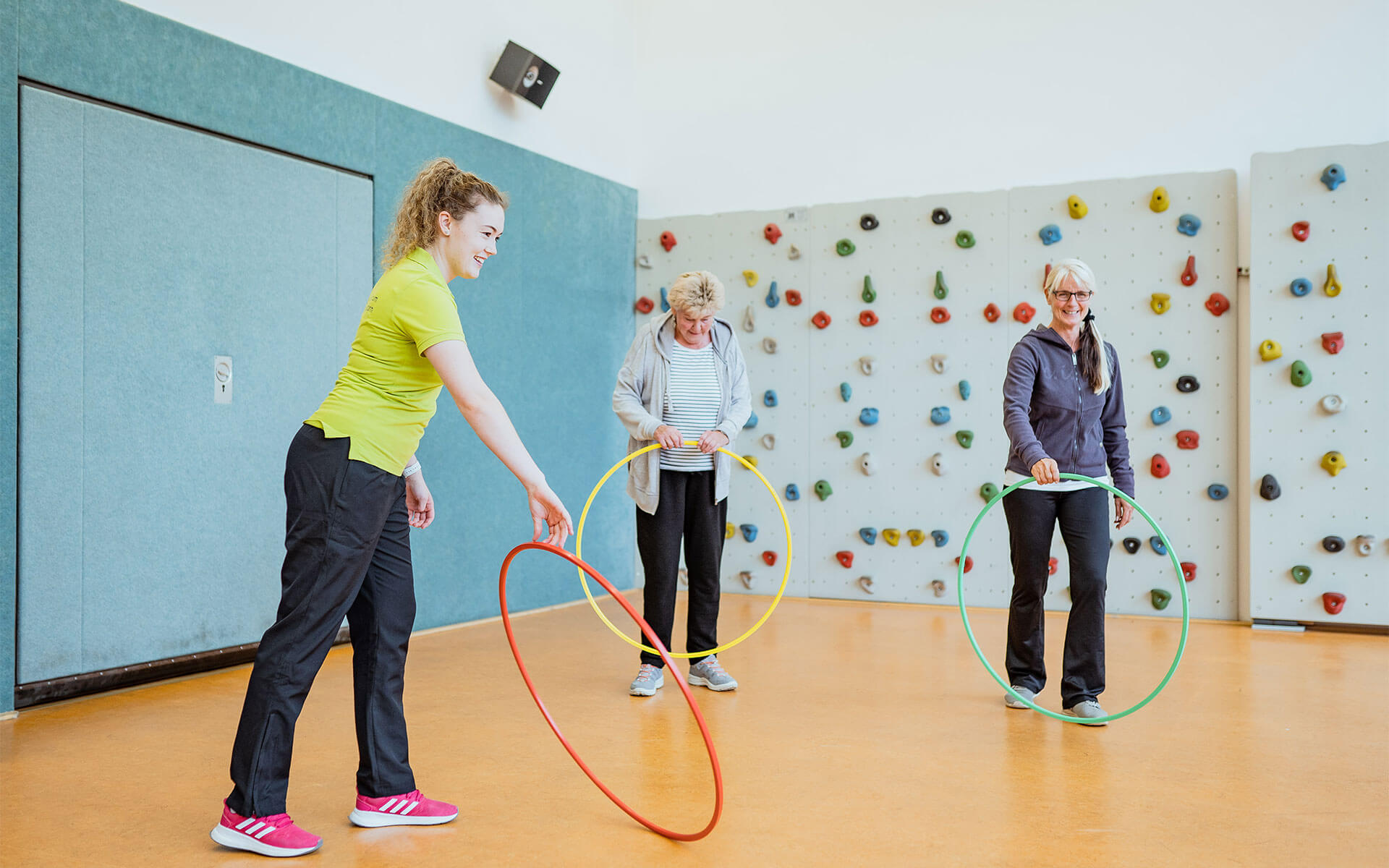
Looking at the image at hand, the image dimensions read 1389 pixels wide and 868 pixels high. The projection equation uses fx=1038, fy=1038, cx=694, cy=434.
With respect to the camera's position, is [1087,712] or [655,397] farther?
[655,397]

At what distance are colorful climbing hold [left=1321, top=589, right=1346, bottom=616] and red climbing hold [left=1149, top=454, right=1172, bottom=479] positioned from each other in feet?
3.03

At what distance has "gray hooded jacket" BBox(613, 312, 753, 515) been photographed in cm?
386

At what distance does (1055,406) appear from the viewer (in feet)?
11.5

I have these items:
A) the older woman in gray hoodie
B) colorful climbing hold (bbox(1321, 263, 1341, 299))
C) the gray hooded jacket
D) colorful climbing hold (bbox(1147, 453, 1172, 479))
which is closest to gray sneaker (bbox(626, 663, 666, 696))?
the older woman in gray hoodie

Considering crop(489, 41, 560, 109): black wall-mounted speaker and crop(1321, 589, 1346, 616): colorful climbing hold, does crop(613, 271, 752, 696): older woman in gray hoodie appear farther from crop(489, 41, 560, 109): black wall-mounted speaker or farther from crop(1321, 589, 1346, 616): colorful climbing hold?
crop(1321, 589, 1346, 616): colorful climbing hold

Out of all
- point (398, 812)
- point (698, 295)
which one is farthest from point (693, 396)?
point (398, 812)

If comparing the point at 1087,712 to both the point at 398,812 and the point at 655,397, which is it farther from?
the point at 398,812

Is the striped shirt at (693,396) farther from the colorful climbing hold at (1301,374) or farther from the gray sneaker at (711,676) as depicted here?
the colorful climbing hold at (1301,374)

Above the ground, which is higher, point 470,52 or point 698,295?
point 470,52

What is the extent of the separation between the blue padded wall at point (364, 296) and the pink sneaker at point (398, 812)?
69.3 inches

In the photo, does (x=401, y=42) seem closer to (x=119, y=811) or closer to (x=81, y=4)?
(x=81, y=4)

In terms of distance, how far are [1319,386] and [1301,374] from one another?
0.43 feet

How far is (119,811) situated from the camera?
8.42 ft

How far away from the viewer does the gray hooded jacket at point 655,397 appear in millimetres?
3857
